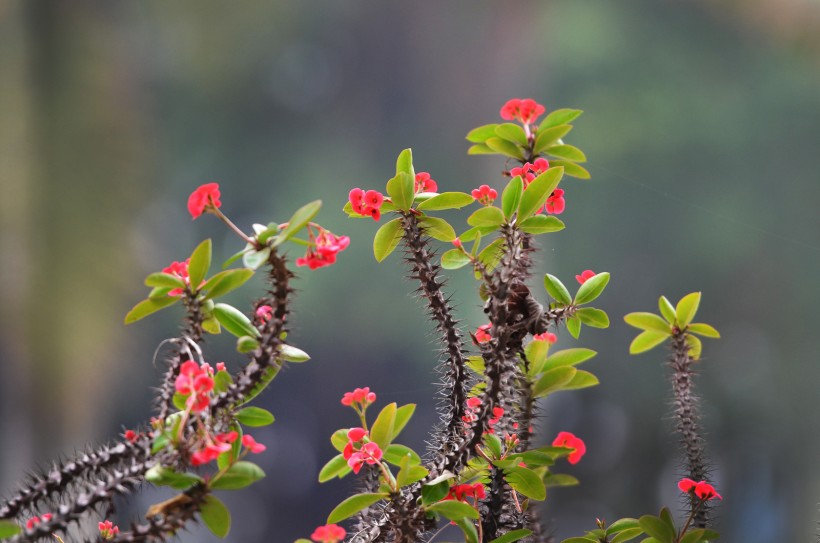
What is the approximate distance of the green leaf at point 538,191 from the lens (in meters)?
0.67

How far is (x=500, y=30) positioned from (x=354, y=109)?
2.20ft

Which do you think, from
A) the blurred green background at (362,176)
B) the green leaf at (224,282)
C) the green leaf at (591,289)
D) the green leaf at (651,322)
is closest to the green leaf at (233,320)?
the green leaf at (224,282)

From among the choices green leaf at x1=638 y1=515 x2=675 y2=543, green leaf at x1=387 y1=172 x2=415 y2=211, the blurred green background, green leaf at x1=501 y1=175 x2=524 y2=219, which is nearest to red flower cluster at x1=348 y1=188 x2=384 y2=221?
green leaf at x1=387 y1=172 x2=415 y2=211

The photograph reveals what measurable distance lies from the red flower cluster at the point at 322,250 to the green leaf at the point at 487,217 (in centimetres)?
15

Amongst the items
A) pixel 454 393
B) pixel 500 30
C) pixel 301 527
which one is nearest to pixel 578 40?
pixel 500 30

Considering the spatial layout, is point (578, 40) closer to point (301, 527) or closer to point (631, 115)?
point (631, 115)

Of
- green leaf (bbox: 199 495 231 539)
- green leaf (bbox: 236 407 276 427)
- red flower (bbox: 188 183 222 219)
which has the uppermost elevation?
red flower (bbox: 188 183 222 219)

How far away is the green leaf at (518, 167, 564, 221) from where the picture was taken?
666 mm

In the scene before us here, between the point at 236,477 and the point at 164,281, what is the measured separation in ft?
0.58

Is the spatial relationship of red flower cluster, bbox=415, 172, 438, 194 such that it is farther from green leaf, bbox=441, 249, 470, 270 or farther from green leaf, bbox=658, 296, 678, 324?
green leaf, bbox=658, 296, 678, 324

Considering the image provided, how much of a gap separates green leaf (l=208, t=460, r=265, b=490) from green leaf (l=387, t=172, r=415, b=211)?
0.30 meters

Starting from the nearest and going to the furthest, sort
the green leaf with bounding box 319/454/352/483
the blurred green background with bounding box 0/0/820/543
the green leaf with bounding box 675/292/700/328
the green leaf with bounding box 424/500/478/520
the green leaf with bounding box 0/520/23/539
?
the green leaf with bounding box 0/520/23/539, the green leaf with bounding box 424/500/478/520, the green leaf with bounding box 319/454/352/483, the green leaf with bounding box 675/292/700/328, the blurred green background with bounding box 0/0/820/543

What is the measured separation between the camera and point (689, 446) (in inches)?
32.3

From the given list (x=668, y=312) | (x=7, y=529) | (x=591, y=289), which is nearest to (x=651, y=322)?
(x=668, y=312)
